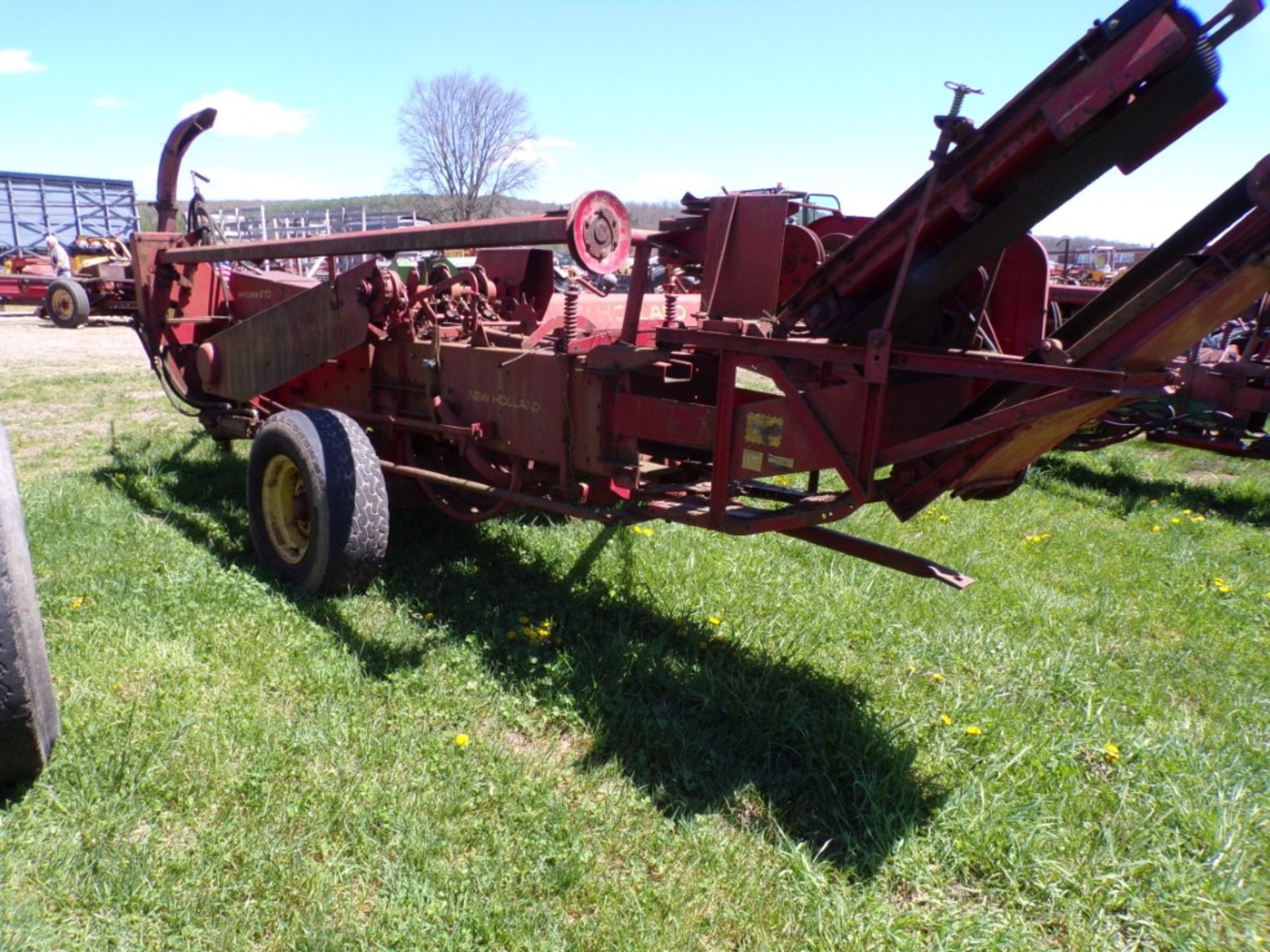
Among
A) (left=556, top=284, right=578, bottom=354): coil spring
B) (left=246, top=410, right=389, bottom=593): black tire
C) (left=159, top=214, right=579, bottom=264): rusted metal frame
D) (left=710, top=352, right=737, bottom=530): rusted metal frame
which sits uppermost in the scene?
(left=159, top=214, right=579, bottom=264): rusted metal frame

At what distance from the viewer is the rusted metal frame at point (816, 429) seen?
311cm

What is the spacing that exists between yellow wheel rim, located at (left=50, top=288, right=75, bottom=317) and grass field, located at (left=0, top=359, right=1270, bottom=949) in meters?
1.51

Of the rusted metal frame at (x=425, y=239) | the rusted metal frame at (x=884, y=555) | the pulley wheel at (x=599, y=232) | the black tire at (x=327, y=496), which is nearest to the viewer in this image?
the pulley wheel at (x=599, y=232)

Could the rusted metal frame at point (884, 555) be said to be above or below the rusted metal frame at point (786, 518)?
below

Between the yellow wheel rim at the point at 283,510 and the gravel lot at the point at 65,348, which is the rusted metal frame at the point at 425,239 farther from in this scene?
the gravel lot at the point at 65,348

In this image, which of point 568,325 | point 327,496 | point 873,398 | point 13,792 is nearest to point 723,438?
point 873,398

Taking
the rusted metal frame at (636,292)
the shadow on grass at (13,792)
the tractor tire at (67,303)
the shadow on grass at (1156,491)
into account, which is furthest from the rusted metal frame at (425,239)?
the shadow on grass at (1156,491)

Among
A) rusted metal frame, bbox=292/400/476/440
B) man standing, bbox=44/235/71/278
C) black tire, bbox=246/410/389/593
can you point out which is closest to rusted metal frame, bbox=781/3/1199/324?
rusted metal frame, bbox=292/400/476/440

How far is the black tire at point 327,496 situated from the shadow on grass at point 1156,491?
17.7 feet

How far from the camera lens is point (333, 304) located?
473cm

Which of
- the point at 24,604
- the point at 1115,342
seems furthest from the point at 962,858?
the point at 24,604

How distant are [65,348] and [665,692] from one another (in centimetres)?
1518

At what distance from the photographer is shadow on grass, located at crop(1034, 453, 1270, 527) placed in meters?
6.83

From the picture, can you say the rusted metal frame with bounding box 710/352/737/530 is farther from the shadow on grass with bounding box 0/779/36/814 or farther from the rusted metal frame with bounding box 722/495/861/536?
the shadow on grass with bounding box 0/779/36/814
